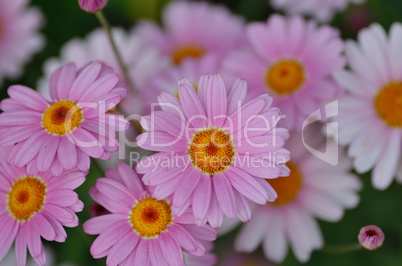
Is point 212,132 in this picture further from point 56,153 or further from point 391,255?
point 391,255

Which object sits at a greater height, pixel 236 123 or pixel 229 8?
pixel 229 8

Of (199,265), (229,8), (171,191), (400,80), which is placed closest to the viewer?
(171,191)

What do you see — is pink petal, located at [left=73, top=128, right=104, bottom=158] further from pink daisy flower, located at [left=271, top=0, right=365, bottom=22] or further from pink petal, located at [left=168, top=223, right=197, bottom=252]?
pink daisy flower, located at [left=271, top=0, right=365, bottom=22]

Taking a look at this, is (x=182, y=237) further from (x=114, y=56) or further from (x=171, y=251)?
(x=114, y=56)

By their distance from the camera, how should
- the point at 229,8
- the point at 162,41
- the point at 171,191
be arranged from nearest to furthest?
the point at 171,191 → the point at 162,41 → the point at 229,8

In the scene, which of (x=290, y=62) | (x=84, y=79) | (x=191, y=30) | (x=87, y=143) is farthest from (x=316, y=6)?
(x=87, y=143)

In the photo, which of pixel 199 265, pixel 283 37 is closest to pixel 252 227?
pixel 199 265

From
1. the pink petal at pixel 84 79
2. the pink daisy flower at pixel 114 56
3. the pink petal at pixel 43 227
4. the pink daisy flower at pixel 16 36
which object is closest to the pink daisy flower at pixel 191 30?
the pink daisy flower at pixel 114 56
